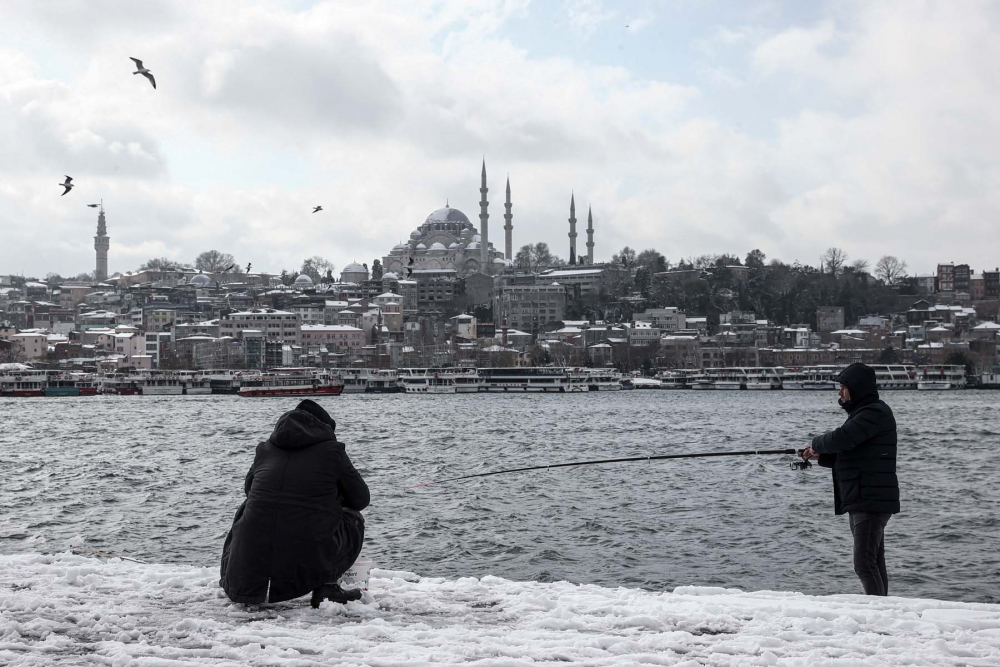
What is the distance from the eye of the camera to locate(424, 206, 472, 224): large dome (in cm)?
11588

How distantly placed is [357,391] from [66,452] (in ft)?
133

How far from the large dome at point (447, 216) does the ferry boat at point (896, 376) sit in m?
59.6

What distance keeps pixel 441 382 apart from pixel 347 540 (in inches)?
2183

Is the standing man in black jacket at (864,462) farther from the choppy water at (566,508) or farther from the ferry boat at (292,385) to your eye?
the ferry boat at (292,385)

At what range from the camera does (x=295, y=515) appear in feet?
12.6

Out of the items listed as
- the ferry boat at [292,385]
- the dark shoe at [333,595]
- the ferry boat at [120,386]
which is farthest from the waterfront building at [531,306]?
the dark shoe at [333,595]

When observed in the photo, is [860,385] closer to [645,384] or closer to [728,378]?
[645,384]

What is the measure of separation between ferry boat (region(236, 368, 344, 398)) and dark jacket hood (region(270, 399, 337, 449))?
48.8 metres

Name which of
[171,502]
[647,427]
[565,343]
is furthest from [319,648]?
[565,343]

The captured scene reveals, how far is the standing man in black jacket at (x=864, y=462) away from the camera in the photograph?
4.33 m

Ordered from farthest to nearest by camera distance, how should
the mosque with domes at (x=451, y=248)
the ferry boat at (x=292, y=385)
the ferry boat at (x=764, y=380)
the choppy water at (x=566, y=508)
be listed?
1. the mosque with domes at (x=451, y=248)
2. the ferry boat at (x=764, y=380)
3. the ferry boat at (x=292, y=385)
4. the choppy water at (x=566, y=508)

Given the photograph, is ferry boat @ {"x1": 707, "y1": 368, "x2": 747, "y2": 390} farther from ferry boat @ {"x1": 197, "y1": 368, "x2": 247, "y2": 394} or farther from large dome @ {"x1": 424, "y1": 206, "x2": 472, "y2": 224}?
large dome @ {"x1": 424, "y1": 206, "x2": 472, "y2": 224}

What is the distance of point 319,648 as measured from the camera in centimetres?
349

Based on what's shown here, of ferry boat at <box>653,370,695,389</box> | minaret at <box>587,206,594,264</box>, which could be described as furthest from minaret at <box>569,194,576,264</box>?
ferry boat at <box>653,370,695,389</box>
